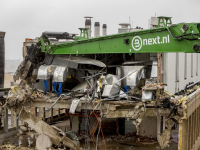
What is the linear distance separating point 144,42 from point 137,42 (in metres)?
0.36

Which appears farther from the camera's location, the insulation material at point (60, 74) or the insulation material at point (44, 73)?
the insulation material at point (44, 73)

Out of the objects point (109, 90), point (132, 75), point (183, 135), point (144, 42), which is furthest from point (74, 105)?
point (183, 135)

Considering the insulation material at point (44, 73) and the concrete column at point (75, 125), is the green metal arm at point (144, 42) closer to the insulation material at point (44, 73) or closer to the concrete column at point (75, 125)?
the insulation material at point (44, 73)

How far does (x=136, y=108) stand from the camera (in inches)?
604

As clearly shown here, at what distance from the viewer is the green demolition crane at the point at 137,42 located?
473 inches

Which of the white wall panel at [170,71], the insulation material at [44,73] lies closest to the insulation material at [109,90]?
the insulation material at [44,73]

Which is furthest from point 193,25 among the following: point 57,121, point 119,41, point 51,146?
point 57,121

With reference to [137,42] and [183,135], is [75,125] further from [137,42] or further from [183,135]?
[183,135]

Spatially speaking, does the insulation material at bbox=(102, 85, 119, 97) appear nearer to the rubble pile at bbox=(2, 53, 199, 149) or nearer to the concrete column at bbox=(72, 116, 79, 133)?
the rubble pile at bbox=(2, 53, 199, 149)

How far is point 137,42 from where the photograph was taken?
Result: 14094mm

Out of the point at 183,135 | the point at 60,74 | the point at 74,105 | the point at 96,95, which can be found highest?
the point at 60,74

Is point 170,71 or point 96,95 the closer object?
point 96,95

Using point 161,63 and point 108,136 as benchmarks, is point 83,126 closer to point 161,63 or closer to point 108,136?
point 108,136

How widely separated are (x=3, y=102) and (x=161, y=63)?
26.2 feet
